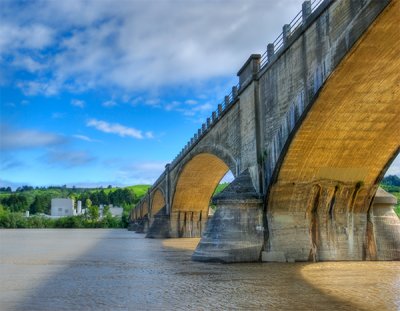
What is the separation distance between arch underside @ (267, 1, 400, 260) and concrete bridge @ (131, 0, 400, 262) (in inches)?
1.8

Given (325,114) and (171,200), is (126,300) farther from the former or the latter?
(171,200)

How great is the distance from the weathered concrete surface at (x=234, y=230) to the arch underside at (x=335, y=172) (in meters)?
0.64

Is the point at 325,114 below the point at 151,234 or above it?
above

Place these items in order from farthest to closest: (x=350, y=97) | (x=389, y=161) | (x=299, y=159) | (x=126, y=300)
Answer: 1. (x=389, y=161)
2. (x=299, y=159)
3. (x=350, y=97)
4. (x=126, y=300)

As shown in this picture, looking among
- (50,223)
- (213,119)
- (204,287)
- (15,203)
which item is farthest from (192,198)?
(15,203)

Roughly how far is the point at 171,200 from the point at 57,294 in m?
40.0

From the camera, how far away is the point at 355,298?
1289 centimetres

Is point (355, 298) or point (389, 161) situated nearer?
point (355, 298)

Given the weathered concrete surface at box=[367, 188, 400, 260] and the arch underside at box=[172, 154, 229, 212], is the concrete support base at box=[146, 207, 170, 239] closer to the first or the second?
the arch underside at box=[172, 154, 229, 212]

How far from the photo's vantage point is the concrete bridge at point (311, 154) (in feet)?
56.4

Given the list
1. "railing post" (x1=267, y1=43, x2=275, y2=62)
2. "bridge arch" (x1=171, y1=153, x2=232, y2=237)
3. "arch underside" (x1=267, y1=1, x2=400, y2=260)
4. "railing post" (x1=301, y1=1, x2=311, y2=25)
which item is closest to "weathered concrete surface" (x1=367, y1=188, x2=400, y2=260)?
"arch underside" (x1=267, y1=1, x2=400, y2=260)

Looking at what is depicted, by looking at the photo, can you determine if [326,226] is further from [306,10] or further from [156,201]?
[156,201]

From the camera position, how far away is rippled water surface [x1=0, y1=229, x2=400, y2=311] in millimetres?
12000

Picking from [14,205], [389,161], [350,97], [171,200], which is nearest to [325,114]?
[350,97]
